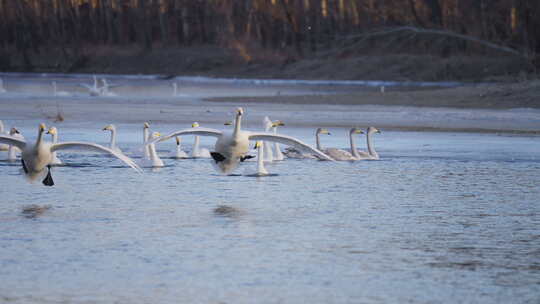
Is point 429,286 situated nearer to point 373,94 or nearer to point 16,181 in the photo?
point 16,181

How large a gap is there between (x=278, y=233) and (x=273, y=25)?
48.5 meters

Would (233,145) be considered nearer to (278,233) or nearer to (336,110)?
(278,233)

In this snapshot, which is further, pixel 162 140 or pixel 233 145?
pixel 233 145

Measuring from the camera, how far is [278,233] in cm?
976

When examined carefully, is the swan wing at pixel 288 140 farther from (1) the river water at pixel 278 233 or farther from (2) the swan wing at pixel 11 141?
(2) the swan wing at pixel 11 141

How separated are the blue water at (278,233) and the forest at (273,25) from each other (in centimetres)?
1905

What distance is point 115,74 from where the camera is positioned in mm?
58375

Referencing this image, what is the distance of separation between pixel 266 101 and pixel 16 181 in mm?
15970

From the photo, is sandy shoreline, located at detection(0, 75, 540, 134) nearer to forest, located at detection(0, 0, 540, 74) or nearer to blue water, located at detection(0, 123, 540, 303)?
forest, located at detection(0, 0, 540, 74)

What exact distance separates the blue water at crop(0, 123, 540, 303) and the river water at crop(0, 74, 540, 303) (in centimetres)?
2

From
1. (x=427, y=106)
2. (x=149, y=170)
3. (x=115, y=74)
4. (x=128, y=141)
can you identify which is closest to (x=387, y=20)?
(x=115, y=74)

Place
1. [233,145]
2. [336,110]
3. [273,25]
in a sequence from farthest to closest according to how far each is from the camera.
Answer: [273,25], [336,110], [233,145]

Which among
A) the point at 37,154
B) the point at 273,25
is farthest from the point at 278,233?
the point at 273,25

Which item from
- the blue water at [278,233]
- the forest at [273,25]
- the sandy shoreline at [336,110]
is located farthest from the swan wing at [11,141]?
the forest at [273,25]
